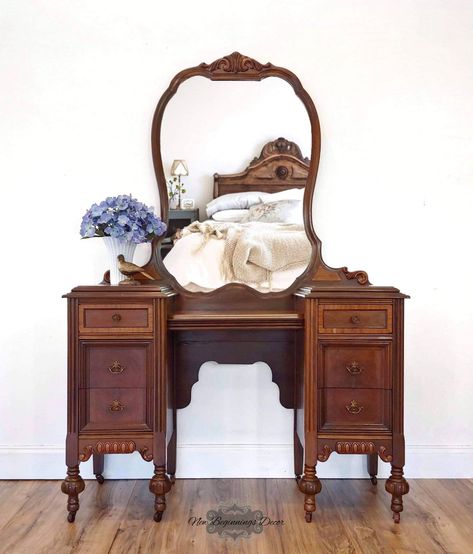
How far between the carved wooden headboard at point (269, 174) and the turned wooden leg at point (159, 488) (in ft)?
4.02

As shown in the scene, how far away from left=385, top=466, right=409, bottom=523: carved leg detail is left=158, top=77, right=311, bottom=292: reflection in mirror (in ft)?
2.98

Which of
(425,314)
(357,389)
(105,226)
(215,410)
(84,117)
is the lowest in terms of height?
(215,410)

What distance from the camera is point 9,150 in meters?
2.56

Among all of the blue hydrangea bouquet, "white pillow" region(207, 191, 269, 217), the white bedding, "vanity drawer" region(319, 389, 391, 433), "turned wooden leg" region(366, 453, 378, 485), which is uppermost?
"white pillow" region(207, 191, 269, 217)

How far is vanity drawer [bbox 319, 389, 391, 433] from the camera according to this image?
2.12 metres

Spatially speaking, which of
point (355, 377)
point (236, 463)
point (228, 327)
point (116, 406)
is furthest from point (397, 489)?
point (116, 406)

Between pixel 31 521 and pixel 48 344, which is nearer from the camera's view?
pixel 31 521

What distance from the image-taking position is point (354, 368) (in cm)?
211

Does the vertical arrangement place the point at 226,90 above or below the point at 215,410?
above

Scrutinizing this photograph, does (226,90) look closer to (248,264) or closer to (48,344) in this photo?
(248,264)

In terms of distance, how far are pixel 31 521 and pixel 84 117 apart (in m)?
1.77

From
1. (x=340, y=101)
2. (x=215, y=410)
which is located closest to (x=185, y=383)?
(x=215, y=410)

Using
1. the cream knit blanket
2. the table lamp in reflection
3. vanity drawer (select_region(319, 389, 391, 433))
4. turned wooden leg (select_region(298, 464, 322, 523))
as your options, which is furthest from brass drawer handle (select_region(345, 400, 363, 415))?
the table lamp in reflection

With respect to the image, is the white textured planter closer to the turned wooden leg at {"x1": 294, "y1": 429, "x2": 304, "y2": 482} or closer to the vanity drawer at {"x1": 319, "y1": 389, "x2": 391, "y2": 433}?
the vanity drawer at {"x1": 319, "y1": 389, "x2": 391, "y2": 433}
